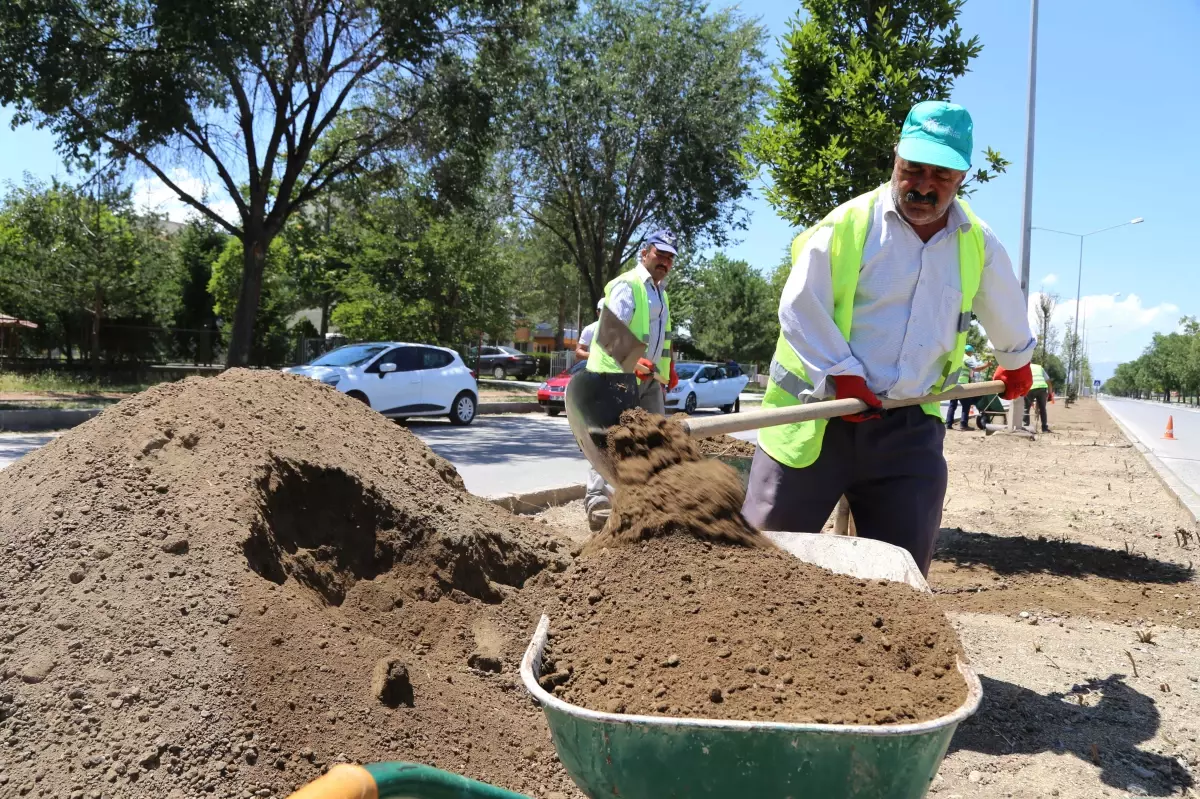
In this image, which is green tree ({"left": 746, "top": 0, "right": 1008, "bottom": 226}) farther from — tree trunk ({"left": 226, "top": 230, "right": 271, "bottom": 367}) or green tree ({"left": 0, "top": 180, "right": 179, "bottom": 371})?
green tree ({"left": 0, "top": 180, "right": 179, "bottom": 371})

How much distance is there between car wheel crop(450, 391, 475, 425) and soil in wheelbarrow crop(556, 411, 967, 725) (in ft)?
49.8

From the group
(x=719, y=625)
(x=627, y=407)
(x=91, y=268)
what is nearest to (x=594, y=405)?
(x=627, y=407)

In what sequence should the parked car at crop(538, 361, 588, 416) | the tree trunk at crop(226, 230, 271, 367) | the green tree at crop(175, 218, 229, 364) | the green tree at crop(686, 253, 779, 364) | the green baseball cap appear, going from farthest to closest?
the green tree at crop(686, 253, 779, 364)
the green tree at crop(175, 218, 229, 364)
the parked car at crop(538, 361, 588, 416)
the tree trunk at crop(226, 230, 271, 367)
the green baseball cap

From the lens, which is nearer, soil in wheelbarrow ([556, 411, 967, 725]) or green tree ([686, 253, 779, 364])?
soil in wheelbarrow ([556, 411, 967, 725])

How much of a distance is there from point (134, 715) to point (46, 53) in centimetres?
1399

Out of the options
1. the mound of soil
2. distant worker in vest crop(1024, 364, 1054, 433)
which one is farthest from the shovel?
distant worker in vest crop(1024, 364, 1054, 433)

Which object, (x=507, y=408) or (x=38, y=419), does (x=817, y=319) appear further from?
(x=507, y=408)

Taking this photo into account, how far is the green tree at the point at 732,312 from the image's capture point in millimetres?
57031

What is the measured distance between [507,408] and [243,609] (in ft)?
65.9

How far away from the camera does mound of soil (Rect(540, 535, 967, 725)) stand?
197 cm

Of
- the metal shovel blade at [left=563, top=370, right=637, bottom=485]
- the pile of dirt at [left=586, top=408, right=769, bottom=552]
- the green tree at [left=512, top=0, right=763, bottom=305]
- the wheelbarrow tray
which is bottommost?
the wheelbarrow tray

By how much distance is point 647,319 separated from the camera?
5770 mm

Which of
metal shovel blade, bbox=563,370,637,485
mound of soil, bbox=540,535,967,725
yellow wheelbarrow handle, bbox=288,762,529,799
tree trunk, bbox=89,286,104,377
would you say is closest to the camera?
yellow wheelbarrow handle, bbox=288,762,529,799

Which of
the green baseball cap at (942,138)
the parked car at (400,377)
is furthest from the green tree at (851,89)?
the parked car at (400,377)
